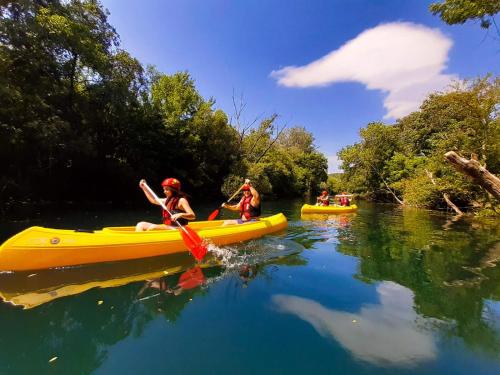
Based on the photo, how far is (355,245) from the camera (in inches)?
326

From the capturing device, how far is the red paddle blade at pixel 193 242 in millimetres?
5730

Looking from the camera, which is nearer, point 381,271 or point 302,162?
A: point 381,271

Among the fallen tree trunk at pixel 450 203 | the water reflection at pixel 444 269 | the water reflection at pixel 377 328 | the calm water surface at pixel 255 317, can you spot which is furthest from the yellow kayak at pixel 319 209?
the water reflection at pixel 377 328

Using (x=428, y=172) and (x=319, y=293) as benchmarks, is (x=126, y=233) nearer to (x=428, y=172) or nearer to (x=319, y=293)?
(x=319, y=293)

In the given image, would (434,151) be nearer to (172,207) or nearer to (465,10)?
(465,10)

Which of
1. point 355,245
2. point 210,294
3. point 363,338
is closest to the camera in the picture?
point 363,338

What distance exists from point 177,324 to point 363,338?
6.88ft

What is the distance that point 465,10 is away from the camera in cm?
A: 607

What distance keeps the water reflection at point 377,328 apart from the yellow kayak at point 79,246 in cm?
266

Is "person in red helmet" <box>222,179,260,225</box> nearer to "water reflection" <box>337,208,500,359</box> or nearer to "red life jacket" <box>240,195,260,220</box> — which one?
"red life jacket" <box>240,195,260,220</box>

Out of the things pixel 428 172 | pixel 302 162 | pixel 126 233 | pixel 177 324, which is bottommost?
pixel 177 324

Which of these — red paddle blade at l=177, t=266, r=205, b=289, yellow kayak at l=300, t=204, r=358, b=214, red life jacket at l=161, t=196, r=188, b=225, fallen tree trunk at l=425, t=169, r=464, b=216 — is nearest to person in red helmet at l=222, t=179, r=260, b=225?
red life jacket at l=161, t=196, r=188, b=225

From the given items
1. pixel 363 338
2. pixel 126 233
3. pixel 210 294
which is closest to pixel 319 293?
pixel 363 338

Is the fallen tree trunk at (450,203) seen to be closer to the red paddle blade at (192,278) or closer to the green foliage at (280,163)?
the green foliage at (280,163)
